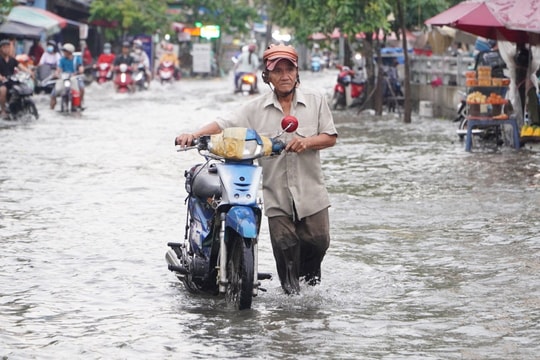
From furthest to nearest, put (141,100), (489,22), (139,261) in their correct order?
(141,100)
(489,22)
(139,261)

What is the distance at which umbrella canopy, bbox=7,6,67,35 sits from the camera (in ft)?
120

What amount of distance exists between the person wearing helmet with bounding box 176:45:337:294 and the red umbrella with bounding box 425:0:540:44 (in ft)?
30.5

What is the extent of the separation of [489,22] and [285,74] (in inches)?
414

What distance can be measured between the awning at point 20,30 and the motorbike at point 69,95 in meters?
5.91

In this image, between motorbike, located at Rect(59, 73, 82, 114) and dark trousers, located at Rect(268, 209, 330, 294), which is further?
motorbike, located at Rect(59, 73, 82, 114)

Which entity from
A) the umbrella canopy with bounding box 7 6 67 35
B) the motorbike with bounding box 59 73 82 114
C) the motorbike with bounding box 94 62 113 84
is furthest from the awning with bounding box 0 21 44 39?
the motorbike with bounding box 94 62 113 84

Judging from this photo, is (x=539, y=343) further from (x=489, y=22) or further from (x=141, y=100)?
(x=141, y=100)

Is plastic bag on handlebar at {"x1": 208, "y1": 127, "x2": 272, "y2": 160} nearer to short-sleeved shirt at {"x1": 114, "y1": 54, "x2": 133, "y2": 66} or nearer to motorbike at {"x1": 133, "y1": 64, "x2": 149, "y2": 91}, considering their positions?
short-sleeved shirt at {"x1": 114, "y1": 54, "x2": 133, "y2": 66}

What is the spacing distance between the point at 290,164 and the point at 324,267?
5.71 ft

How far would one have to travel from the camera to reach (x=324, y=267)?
9102 mm

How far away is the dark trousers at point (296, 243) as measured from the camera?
24.8ft

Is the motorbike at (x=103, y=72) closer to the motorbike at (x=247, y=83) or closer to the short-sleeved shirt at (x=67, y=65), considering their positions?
the motorbike at (x=247, y=83)

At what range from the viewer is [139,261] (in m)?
9.31

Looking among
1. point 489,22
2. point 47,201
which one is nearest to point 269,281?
point 47,201
